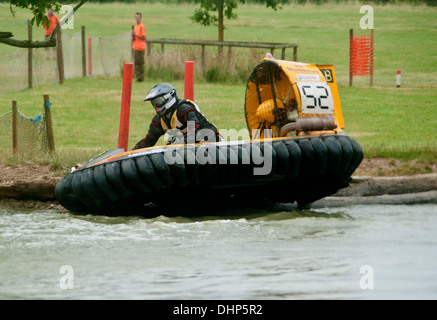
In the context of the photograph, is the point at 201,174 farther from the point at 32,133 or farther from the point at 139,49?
the point at 139,49

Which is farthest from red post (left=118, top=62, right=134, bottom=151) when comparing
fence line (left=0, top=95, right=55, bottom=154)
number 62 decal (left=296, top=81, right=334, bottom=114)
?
number 62 decal (left=296, top=81, right=334, bottom=114)

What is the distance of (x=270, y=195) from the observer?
25.8ft

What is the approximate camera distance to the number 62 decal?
7.37 m

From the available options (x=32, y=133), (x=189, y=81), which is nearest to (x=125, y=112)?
(x=189, y=81)

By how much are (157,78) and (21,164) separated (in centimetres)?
909

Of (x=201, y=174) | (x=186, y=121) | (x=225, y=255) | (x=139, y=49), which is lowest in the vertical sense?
(x=225, y=255)

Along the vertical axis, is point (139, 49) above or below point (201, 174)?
above

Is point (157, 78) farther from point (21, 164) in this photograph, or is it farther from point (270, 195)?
point (270, 195)

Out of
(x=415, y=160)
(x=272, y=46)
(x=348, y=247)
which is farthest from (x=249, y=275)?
(x=272, y=46)

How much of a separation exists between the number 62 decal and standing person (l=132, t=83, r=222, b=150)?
83 cm

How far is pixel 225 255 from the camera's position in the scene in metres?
6.03

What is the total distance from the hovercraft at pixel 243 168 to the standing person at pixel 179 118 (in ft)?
1.02

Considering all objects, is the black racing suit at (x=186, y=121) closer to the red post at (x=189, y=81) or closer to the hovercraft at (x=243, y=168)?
the hovercraft at (x=243, y=168)

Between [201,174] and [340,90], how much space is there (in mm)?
9710
